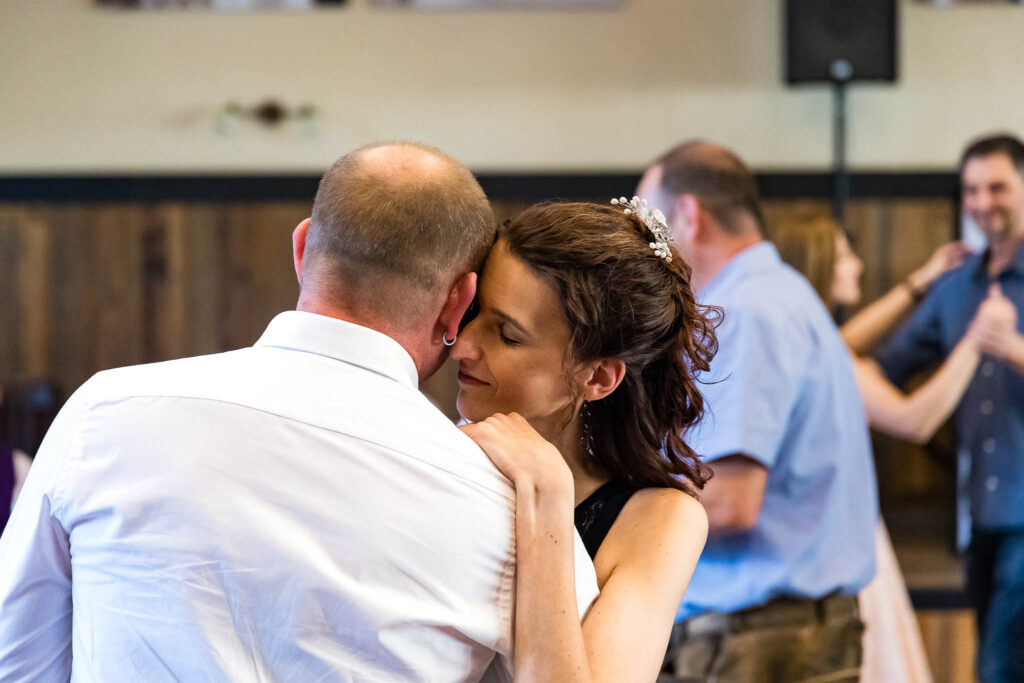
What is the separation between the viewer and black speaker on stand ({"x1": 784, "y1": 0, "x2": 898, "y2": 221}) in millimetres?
4441

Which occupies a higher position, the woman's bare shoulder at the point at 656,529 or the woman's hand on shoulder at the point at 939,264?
the woman's bare shoulder at the point at 656,529

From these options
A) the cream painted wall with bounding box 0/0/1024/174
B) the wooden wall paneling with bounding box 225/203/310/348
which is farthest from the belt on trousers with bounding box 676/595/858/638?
the wooden wall paneling with bounding box 225/203/310/348

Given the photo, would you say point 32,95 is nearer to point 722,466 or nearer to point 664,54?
point 664,54

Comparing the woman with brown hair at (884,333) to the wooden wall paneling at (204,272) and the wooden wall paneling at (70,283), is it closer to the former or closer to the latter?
the wooden wall paneling at (204,272)

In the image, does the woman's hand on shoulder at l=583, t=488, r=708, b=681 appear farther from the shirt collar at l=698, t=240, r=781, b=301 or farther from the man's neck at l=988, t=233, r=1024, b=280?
the man's neck at l=988, t=233, r=1024, b=280

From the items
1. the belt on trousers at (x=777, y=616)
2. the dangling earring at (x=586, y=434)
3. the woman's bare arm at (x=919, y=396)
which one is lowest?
the woman's bare arm at (x=919, y=396)

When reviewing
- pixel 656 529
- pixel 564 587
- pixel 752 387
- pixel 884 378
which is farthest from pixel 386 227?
pixel 884 378

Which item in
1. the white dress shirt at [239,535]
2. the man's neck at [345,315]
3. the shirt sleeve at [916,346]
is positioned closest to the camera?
the white dress shirt at [239,535]

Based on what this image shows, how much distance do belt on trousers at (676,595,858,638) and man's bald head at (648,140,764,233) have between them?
2.93 ft

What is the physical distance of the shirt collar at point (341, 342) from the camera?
1.12 metres

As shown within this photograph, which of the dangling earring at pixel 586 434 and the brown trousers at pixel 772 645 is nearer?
the dangling earring at pixel 586 434

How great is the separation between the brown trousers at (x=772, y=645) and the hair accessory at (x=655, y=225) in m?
1.17

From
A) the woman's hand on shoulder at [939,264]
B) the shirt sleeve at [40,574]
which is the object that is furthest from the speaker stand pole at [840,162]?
the shirt sleeve at [40,574]

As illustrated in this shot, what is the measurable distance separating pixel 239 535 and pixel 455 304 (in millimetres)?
393
